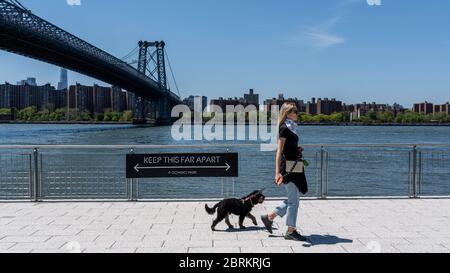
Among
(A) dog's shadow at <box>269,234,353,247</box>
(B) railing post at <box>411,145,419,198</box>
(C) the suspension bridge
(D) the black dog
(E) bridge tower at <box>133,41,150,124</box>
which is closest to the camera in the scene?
(A) dog's shadow at <box>269,234,353,247</box>

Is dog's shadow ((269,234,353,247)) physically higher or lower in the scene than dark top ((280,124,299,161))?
lower

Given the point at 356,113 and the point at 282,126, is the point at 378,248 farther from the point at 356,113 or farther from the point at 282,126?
the point at 356,113

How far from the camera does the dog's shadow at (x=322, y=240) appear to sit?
5891 millimetres

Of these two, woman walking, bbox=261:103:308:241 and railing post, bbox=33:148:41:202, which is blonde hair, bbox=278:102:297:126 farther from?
railing post, bbox=33:148:41:202

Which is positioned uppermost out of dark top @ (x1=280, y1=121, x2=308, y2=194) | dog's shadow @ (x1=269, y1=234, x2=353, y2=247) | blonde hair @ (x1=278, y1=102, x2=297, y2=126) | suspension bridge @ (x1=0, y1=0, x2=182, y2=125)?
suspension bridge @ (x1=0, y1=0, x2=182, y2=125)

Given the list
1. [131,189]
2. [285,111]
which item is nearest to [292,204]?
[285,111]

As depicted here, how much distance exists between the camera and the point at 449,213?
766 cm

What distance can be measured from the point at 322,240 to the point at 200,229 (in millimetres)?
1684

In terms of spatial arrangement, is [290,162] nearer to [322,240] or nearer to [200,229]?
[322,240]

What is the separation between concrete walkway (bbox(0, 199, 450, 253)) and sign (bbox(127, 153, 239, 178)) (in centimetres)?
58

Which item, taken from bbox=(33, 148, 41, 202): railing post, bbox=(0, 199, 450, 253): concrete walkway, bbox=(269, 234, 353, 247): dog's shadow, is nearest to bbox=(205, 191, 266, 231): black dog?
bbox=(0, 199, 450, 253): concrete walkway

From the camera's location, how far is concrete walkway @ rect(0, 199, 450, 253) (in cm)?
572

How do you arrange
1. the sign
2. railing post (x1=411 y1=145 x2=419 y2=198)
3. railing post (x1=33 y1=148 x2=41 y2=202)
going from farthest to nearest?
railing post (x1=411 y1=145 x2=419 y2=198)
railing post (x1=33 y1=148 x2=41 y2=202)
the sign

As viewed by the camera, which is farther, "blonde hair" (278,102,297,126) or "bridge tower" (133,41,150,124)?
"bridge tower" (133,41,150,124)
